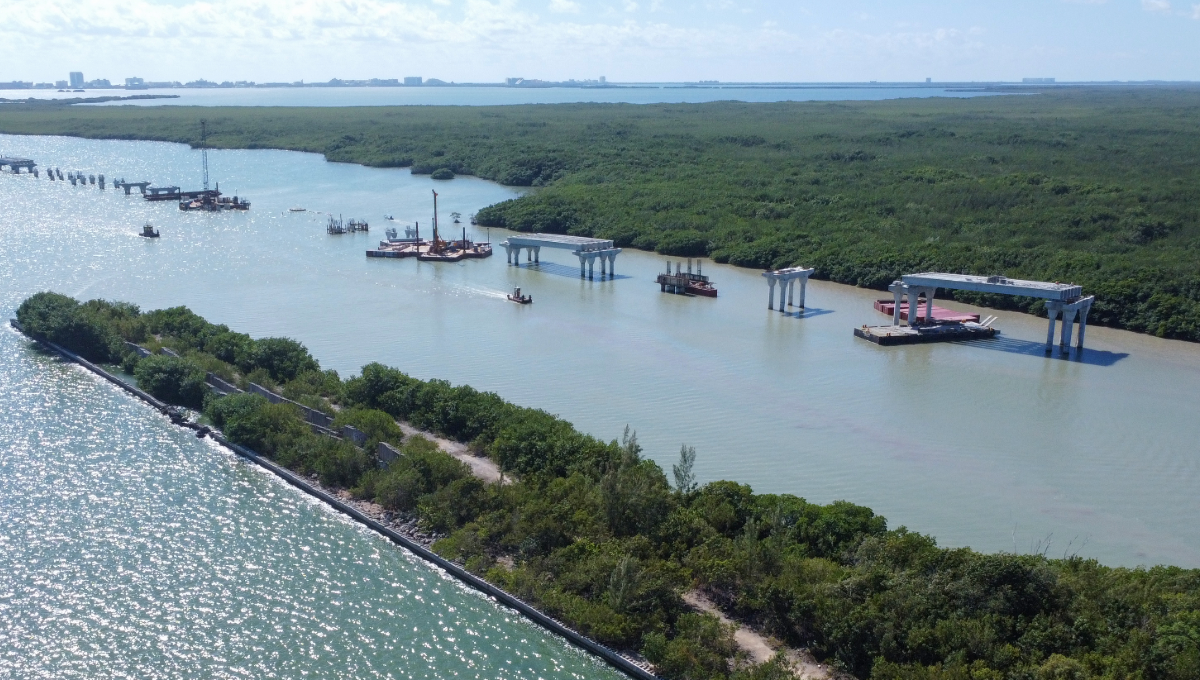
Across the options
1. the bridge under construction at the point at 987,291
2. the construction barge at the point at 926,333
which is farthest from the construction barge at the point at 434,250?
the bridge under construction at the point at 987,291

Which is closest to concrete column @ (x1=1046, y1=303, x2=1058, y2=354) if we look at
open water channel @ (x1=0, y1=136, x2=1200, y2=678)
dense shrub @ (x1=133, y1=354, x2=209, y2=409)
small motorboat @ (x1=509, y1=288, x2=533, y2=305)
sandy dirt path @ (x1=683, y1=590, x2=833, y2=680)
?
open water channel @ (x1=0, y1=136, x2=1200, y2=678)

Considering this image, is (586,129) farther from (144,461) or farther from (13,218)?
(144,461)

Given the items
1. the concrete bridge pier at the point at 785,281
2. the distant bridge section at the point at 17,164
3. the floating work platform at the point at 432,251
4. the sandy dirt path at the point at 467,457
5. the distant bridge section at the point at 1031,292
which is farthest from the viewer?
the distant bridge section at the point at 17,164

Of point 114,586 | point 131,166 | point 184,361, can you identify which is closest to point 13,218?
point 131,166

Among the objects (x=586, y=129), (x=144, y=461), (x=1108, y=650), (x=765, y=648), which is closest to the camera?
(x=1108, y=650)

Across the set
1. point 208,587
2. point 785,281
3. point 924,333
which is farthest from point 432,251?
point 208,587

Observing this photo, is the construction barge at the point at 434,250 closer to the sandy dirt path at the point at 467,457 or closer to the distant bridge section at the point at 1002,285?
the distant bridge section at the point at 1002,285
